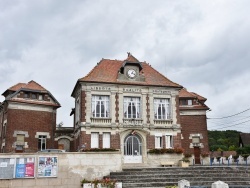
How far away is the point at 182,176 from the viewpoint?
Result: 17.4 m

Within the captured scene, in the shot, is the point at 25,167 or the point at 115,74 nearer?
the point at 25,167

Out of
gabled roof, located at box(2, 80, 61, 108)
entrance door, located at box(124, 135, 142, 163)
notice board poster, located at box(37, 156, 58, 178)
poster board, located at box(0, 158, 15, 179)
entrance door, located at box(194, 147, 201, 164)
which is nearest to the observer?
poster board, located at box(0, 158, 15, 179)

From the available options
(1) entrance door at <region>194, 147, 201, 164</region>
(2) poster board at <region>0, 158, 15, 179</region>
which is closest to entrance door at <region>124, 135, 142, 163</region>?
(1) entrance door at <region>194, 147, 201, 164</region>

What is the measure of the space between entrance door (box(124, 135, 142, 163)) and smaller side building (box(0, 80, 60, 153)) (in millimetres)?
7837

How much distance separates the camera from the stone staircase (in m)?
16.4

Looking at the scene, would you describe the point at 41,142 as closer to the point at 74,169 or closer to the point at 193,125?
the point at 74,169

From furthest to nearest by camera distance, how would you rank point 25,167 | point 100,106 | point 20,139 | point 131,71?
point 131,71, point 20,139, point 100,106, point 25,167

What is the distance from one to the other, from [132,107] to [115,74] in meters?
3.36

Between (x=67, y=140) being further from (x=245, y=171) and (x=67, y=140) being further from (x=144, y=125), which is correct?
(x=245, y=171)

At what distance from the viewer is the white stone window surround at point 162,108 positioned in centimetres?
2727

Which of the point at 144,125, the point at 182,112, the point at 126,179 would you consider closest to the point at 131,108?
the point at 144,125

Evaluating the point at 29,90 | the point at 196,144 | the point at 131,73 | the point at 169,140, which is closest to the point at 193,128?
the point at 196,144

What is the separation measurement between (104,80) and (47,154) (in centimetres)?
1115

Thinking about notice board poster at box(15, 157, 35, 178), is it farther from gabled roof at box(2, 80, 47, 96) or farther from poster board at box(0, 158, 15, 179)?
gabled roof at box(2, 80, 47, 96)
